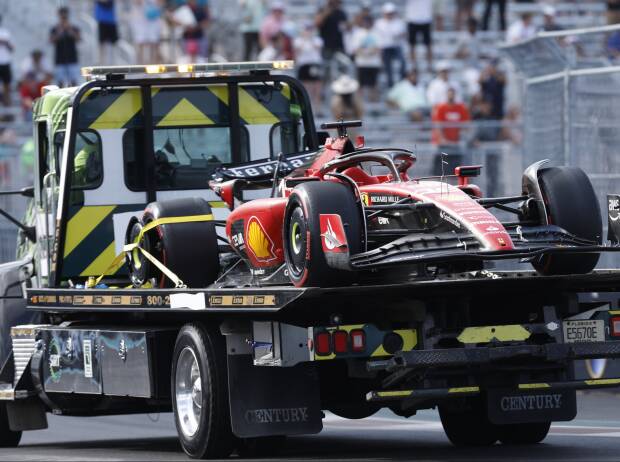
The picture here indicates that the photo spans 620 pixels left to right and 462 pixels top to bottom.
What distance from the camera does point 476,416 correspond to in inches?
434

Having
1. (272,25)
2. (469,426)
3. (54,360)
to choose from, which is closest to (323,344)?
(469,426)

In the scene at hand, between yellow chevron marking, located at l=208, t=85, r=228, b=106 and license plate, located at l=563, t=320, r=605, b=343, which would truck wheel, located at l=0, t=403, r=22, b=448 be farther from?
license plate, located at l=563, t=320, r=605, b=343

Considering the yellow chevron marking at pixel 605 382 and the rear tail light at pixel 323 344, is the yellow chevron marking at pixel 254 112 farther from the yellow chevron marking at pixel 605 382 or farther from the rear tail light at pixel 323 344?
the yellow chevron marking at pixel 605 382

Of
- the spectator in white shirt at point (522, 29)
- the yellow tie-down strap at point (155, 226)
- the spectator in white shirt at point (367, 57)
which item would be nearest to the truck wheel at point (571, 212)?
the yellow tie-down strap at point (155, 226)

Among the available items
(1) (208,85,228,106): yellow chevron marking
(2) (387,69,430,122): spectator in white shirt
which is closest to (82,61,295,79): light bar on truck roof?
(1) (208,85,228,106): yellow chevron marking

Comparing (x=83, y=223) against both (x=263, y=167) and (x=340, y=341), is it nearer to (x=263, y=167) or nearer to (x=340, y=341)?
(x=263, y=167)

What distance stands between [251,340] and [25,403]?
11.9 ft

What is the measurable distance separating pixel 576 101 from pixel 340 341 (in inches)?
272

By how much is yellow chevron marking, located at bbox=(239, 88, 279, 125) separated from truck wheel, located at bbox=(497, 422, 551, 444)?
3.34 meters

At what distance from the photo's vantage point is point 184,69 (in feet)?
41.3

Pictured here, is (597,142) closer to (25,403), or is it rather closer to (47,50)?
(25,403)

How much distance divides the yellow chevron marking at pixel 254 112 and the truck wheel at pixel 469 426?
9.90 feet

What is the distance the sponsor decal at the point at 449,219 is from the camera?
9305 mm

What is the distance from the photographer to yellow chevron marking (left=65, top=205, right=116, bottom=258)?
12.3 metres
